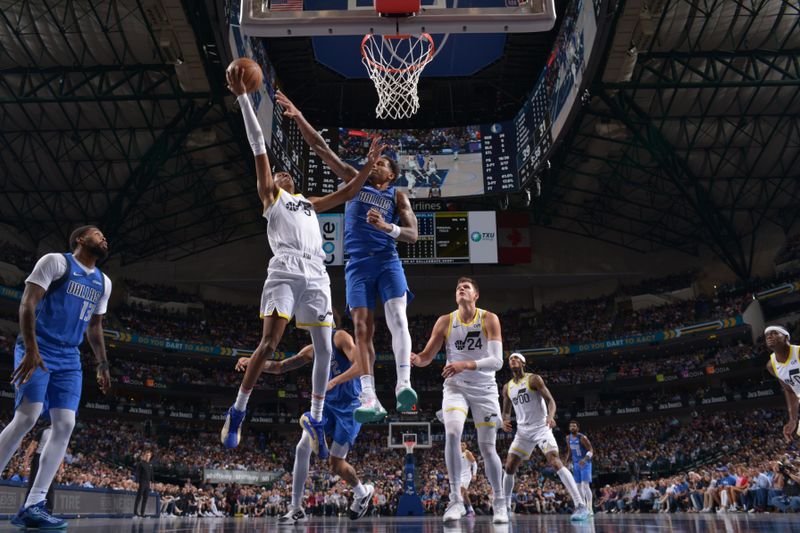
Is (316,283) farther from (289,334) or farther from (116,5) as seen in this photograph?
(289,334)

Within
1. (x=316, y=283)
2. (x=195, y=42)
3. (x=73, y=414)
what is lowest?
(x=73, y=414)

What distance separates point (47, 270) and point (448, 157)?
70.1ft

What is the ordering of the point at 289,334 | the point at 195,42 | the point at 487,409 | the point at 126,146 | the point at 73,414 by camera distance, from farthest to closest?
the point at 289,334 < the point at 126,146 < the point at 195,42 < the point at 487,409 < the point at 73,414

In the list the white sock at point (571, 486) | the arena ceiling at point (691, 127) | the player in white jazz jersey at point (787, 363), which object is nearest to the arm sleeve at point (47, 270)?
the white sock at point (571, 486)

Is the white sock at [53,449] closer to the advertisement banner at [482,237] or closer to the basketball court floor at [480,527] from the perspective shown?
the basketball court floor at [480,527]

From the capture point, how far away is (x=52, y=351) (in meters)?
5.30

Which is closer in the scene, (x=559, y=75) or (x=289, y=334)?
(x=559, y=75)

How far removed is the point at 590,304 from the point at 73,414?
127 ft

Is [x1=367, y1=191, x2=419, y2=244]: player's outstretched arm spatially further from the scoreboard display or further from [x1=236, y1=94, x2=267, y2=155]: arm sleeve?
the scoreboard display

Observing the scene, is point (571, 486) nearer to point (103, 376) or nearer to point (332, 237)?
point (103, 376)

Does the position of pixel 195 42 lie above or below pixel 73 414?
above

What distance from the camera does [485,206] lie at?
33.5 m

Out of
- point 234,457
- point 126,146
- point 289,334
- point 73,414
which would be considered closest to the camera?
point 73,414

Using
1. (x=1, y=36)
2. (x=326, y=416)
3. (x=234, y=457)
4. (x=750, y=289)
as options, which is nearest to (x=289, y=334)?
(x=234, y=457)
